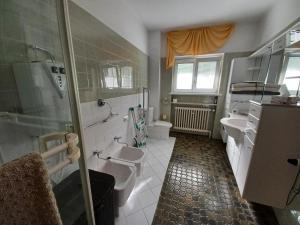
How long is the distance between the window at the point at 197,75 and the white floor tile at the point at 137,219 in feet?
8.99

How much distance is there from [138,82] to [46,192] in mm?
2293

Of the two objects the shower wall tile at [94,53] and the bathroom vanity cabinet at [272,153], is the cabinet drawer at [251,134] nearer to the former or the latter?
the bathroom vanity cabinet at [272,153]

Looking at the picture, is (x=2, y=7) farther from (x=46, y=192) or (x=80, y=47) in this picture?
(x=46, y=192)

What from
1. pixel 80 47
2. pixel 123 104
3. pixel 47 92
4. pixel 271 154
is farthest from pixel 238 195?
pixel 80 47

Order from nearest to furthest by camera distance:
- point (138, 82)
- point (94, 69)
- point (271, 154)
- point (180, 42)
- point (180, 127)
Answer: point (271, 154) < point (94, 69) < point (138, 82) < point (180, 42) < point (180, 127)

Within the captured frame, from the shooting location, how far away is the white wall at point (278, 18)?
1.50 m

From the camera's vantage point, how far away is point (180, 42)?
283 cm

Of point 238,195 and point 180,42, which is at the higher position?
point 180,42

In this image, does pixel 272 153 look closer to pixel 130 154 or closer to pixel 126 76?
pixel 130 154

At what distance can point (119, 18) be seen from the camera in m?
1.81

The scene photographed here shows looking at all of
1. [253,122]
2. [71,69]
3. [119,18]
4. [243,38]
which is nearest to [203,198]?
[253,122]

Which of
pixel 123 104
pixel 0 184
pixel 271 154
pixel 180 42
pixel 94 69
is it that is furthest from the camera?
pixel 180 42

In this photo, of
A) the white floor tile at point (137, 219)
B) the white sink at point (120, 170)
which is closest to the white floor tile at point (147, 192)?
the white floor tile at point (137, 219)

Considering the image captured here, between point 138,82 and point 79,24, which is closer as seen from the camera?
point 79,24
